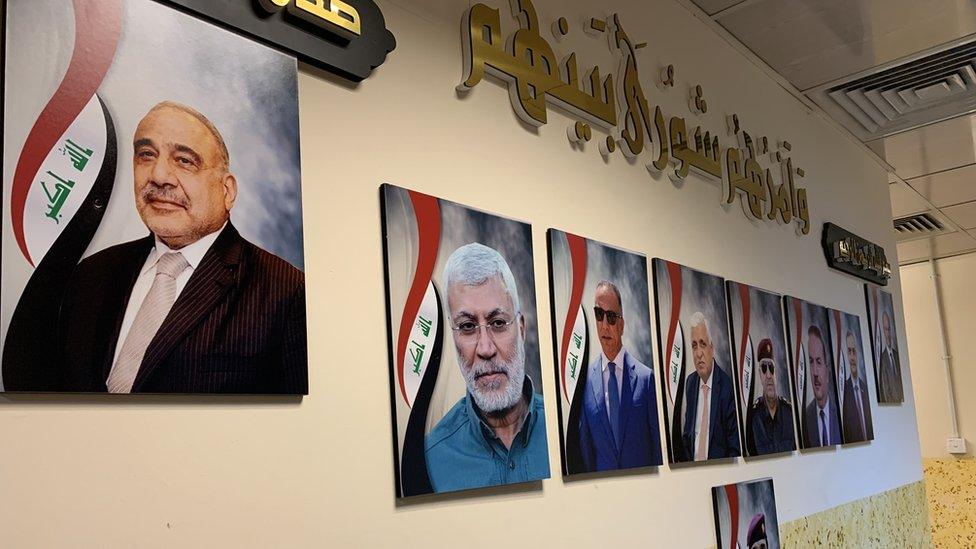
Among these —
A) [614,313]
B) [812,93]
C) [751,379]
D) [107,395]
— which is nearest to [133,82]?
[107,395]

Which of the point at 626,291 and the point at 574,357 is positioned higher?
the point at 626,291

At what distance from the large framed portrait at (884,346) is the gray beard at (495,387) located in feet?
9.45

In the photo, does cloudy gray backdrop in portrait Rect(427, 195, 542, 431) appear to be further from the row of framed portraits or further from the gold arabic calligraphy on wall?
the gold arabic calligraphy on wall

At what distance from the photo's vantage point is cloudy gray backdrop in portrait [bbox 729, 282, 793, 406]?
9.43 feet

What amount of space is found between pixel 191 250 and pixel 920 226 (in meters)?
6.26

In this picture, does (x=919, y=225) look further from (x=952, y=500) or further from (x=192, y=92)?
(x=192, y=92)

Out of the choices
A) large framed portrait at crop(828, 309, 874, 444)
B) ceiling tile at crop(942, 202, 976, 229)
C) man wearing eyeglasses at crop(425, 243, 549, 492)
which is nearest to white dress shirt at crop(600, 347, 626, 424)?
man wearing eyeglasses at crop(425, 243, 549, 492)

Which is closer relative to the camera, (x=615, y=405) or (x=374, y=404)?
(x=374, y=404)

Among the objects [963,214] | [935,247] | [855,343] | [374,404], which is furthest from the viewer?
[935,247]

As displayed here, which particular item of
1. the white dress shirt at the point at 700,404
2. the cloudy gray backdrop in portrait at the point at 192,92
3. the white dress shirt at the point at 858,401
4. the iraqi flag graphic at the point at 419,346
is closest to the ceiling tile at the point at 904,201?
the white dress shirt at the point at 858,401

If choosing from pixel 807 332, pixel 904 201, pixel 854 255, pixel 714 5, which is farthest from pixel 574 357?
pixel 904 201

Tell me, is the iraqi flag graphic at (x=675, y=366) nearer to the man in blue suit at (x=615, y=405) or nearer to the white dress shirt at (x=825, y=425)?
the man in blue suit at (x=615, y=405)

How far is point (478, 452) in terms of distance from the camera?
5.49 ft

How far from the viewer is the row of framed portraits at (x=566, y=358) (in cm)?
159
